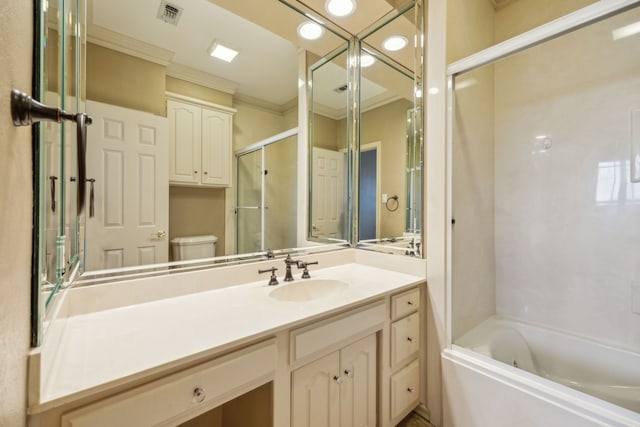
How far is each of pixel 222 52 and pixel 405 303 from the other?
1575 mm

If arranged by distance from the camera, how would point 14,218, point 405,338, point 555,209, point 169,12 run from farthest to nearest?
point 555,209, point 405,338, point 169,12, point 14,218

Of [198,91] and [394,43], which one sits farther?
[394,43]

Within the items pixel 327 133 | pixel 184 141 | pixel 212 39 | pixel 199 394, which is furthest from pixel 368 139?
pixel 199 394

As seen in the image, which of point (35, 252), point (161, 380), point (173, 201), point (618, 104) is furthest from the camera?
point (618, 104)

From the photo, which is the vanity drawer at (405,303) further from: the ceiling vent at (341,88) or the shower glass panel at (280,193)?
the ceiling vent at (341,88)

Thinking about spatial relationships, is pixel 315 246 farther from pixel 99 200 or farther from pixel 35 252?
pixel 35 252

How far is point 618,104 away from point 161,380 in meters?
2.58

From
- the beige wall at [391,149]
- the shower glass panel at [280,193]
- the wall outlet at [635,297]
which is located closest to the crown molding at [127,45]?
the shower glass panel at [280,193]

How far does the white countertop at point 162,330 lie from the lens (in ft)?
2.03

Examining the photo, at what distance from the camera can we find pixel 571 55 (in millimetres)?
1724

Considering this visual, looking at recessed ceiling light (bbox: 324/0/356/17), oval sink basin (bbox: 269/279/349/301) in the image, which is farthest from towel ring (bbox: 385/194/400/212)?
recessed ceiling light (bbox: 324/0/356/17)

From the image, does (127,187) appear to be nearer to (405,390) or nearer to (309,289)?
(309,289)

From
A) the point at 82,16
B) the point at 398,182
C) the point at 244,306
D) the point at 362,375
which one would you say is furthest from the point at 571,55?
the point at 82,16

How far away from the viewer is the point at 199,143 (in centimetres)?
124
